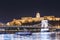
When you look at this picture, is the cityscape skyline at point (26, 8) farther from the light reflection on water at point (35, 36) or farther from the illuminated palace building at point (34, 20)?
the light reflection on water at point (35, 36)

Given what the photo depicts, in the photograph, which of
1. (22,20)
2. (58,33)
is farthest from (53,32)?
(22,20)

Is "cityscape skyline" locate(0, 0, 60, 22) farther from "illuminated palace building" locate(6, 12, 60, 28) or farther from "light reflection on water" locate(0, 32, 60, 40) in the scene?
"light reflection on water" locate(0, 32, 60, 40)

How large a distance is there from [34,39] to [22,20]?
0.20 metres

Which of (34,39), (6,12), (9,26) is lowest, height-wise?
(34,39)

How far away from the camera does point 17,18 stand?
109cm

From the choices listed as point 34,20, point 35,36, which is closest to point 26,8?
point 34,20

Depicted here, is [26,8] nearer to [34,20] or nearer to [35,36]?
[34,20]

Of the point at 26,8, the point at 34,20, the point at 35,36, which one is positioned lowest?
the point at 35,36

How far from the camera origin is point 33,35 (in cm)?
107

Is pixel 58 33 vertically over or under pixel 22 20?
under

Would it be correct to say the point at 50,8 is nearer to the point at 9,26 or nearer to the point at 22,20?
the point at 22,20

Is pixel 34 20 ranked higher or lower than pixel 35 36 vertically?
higher

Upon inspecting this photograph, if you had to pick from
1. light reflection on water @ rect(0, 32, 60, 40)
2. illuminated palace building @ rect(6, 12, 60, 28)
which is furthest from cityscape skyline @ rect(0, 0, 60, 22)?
light reflection on water @ rect(0, 32, 60, 40)

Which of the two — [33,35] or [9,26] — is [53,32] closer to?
[33,35]
